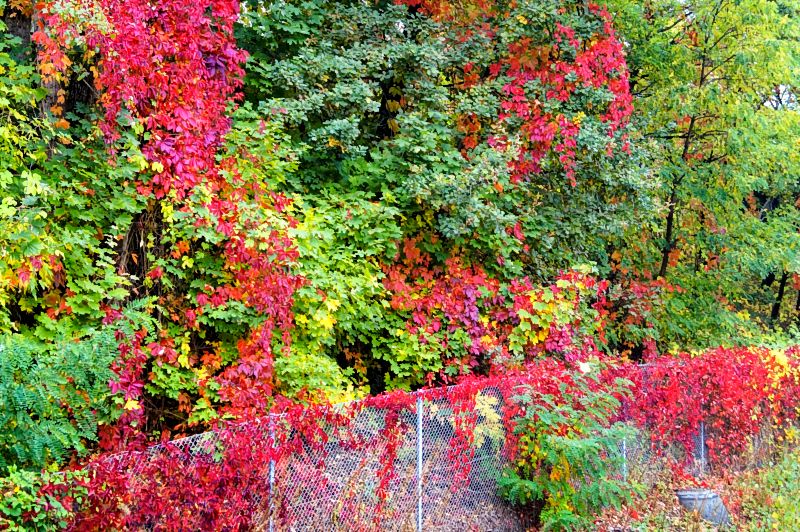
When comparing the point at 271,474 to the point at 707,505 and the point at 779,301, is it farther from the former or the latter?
the point at 779,301

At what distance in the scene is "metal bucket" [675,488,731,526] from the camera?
8531 mm

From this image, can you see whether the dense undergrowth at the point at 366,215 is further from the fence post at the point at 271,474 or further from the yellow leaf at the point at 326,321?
the fence post at the point at 271,474

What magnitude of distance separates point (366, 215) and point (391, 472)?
3.43m

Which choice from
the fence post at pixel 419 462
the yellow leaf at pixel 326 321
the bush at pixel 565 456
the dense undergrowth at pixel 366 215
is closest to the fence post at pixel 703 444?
the dense undergrowth at pixel 366 215

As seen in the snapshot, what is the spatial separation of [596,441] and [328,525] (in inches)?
119

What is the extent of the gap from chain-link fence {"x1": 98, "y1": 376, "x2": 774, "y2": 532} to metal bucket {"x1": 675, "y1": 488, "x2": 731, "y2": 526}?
2373 millimetres

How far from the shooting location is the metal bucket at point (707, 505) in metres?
8.53

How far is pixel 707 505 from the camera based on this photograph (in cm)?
862

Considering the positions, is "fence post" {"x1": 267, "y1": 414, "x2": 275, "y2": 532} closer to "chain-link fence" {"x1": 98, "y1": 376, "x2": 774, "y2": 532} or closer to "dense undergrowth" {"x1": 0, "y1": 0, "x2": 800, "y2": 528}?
"chain-link fence" {"x1": 98, "y1": 376, "x2": 774, "y2": 532}

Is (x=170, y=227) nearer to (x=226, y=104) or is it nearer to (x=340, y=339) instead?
(x=226, y=104)

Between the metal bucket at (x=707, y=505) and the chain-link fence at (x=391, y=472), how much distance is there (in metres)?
2.37

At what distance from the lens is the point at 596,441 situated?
24.6 feet

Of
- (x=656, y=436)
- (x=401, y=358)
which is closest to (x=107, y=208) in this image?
(x=401, y=358)

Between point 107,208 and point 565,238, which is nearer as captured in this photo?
point 107,208
